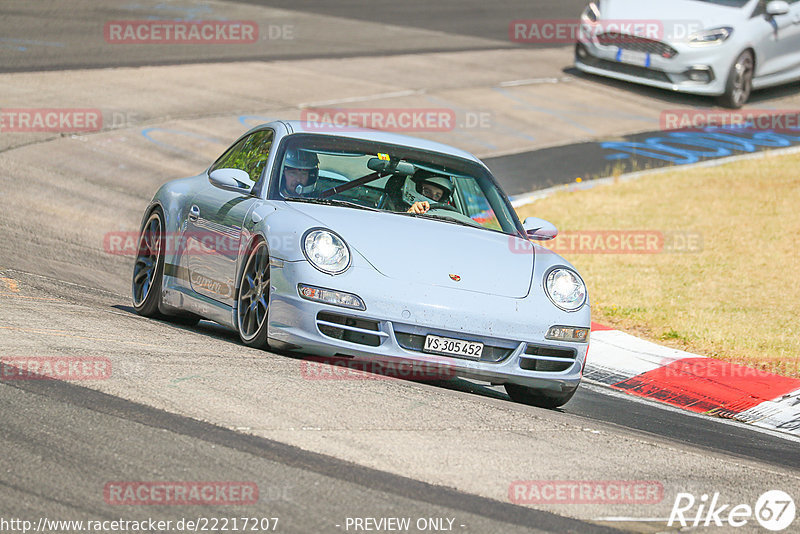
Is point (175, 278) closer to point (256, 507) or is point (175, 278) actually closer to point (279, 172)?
point (279, 172)

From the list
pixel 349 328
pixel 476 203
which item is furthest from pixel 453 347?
pixel 476 203

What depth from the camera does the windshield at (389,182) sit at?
307 inches

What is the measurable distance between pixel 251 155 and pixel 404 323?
2339 millimetres

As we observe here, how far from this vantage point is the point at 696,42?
66.6 feet

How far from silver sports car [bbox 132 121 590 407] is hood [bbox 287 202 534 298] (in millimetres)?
10

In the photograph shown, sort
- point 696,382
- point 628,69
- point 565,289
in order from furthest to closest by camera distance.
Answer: point 628,69
point 696,382
point 565,289

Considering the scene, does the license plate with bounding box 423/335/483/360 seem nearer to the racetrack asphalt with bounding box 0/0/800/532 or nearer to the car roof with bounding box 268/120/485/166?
the racetrack asphalt with bounding box 0/0/800/532

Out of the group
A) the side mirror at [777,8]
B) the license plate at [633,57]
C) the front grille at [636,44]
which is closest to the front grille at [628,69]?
the license plate at [633,57]

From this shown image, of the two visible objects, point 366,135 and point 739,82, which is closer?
point 366,135

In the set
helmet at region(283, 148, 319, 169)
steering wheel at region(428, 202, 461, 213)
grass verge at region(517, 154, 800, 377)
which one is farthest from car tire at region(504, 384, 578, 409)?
grass verge at region(517, 154, 800, 377)

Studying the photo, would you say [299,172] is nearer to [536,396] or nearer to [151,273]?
[151,273]

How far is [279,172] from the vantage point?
7859mm

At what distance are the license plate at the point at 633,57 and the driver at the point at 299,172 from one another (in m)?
13.9

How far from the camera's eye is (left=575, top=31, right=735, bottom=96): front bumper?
66.8 feet
